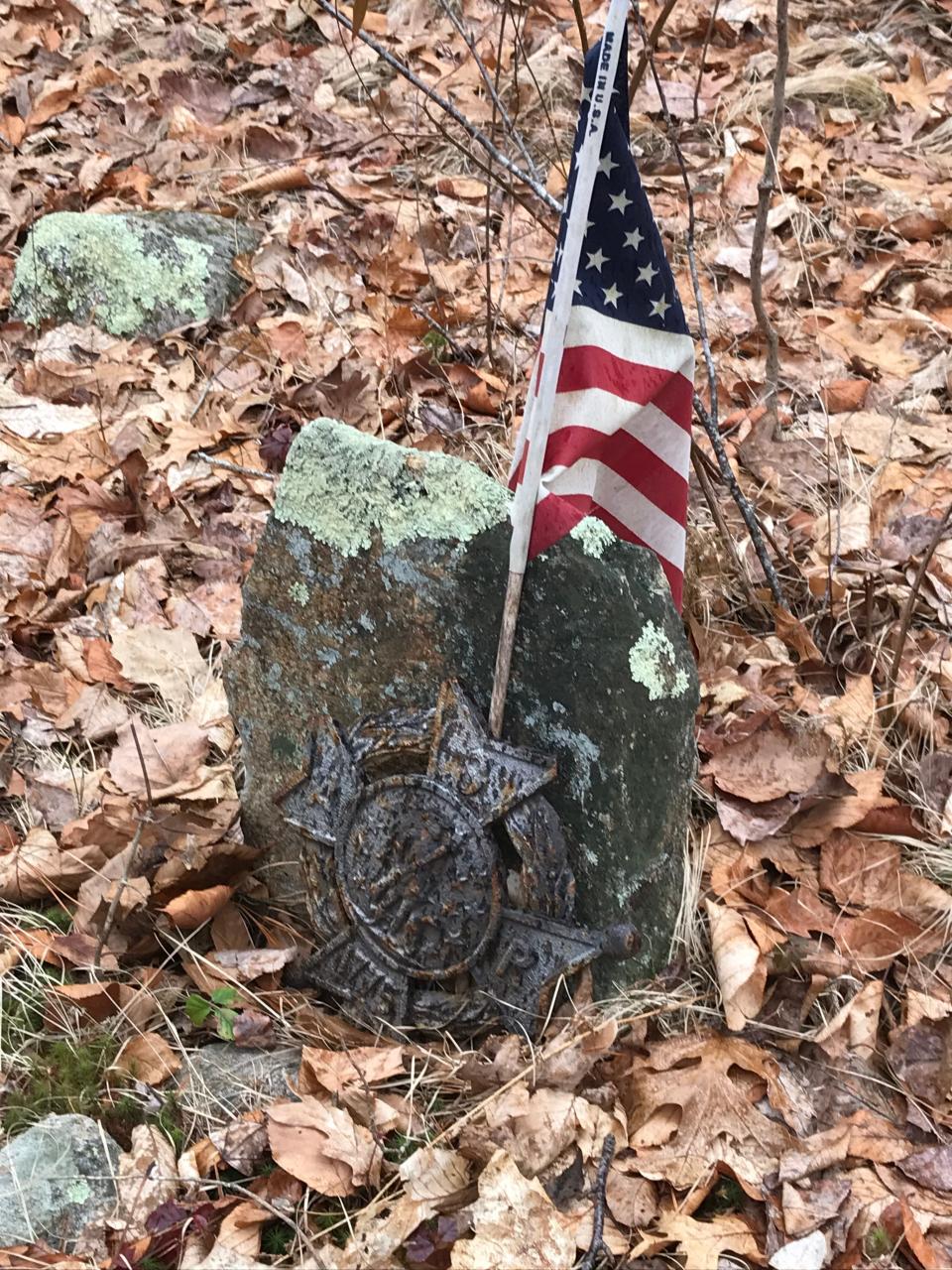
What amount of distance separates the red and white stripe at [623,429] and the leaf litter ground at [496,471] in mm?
596

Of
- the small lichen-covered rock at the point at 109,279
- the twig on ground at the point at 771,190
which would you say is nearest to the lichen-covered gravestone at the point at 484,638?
the twig on ground at the point at 771,190

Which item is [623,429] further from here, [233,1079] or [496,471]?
[233,1079]

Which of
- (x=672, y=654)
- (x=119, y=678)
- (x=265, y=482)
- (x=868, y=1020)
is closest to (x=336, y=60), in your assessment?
(x=265, y=482)

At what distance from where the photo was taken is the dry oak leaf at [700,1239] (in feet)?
6.43

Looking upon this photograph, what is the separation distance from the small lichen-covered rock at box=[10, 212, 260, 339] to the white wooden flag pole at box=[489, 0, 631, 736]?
2.52 metres

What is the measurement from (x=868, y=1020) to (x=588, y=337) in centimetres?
142

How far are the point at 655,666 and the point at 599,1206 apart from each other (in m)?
0.90

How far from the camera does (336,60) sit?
578cm

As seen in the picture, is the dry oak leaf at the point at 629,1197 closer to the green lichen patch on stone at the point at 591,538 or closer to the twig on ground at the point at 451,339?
the green lichen patch on stone at the point at 591,538

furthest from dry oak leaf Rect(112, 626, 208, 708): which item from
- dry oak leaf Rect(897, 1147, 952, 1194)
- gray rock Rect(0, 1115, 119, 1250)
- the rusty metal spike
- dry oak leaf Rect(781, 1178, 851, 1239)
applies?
dry oak leaf Rect(897, 1147, 952, 1194)

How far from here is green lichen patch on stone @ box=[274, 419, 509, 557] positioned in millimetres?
2297

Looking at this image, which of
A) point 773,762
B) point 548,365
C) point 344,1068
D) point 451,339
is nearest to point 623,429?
point 548,365

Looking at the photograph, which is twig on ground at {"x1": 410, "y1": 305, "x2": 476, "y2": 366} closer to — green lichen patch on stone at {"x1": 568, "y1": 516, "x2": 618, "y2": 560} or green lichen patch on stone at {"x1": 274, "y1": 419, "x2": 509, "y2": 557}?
green lichen patch on stone at {"x1": 274, "y1": 419, "x2": 509, "y2": 557}

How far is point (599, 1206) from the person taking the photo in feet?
6.56
